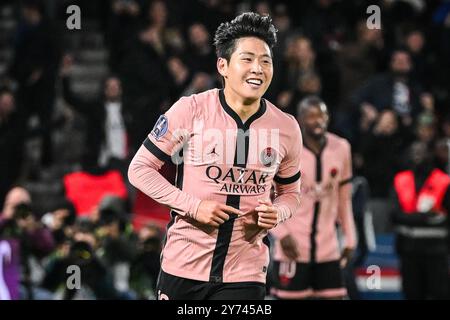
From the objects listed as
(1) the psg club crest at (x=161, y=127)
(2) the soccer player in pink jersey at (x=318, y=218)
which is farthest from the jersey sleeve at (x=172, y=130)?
(2) the soccer player in pink jersey at (x=318, y=218)

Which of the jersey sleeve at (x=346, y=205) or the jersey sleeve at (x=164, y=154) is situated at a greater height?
the jersey sleeve at (x=164, y=154)

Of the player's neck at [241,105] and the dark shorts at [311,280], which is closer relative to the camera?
the player's neck at [241,105]

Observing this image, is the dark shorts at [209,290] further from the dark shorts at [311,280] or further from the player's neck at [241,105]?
the dark shorts at [311,280]

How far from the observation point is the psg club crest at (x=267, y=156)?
5621mm

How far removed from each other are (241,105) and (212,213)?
0.57 m

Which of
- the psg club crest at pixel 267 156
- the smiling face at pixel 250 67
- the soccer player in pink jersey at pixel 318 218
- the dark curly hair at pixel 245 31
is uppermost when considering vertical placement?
the dark curly hair at pixel 245 31

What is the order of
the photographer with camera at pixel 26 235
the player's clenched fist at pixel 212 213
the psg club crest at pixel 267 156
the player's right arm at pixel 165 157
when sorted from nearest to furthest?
1. the player's clenched fist at pixel 212 213
2. the player's right arm at pixel 165 157
3. the psg club crest at pixel 267 156
4. the photographer with camera at pixel 26 235

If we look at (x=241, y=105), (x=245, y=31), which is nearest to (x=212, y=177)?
(x=241, y=105)

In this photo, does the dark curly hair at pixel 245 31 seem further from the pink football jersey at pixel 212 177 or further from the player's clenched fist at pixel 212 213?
the player's clenched fist at pixel 212 213

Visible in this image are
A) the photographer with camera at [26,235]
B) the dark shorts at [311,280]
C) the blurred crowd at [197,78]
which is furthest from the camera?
the blurred crowd at [197,78]

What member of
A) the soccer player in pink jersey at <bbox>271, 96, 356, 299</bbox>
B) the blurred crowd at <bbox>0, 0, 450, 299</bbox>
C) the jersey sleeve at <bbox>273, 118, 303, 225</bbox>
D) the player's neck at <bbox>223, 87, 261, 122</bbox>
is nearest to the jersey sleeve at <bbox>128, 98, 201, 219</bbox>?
the player's neck at <bbox>223, 87, 261, 122</bbox>

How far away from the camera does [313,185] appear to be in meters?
8.27

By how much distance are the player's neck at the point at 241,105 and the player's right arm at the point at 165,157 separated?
19 centimetres

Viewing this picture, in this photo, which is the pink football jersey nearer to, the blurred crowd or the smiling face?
the smiling face
